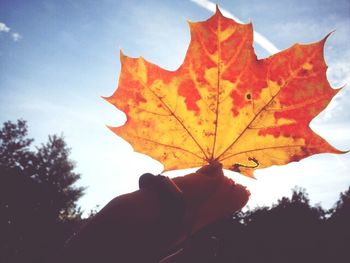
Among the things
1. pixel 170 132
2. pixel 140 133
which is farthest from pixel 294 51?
pixel 140 133

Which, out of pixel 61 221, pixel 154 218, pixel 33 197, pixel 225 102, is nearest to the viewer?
pixel 154 218

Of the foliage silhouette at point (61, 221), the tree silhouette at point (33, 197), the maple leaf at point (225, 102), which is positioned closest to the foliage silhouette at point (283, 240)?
the foliage silhouette at point (61, 221)

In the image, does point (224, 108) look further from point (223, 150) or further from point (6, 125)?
point (6, 125)

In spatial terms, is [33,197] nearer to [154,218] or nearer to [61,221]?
[61,221]

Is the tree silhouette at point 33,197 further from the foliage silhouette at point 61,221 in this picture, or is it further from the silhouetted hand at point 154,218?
the silhouetted hand at point 154,218

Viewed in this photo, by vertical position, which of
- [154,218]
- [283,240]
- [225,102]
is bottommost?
[154,218]

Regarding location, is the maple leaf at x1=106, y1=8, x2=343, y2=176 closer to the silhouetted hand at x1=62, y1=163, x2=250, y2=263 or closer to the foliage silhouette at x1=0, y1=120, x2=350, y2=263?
the silhouetted hand at x1=62, y1=163, x2=250, y2=263

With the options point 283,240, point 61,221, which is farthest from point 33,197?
point 283,240
